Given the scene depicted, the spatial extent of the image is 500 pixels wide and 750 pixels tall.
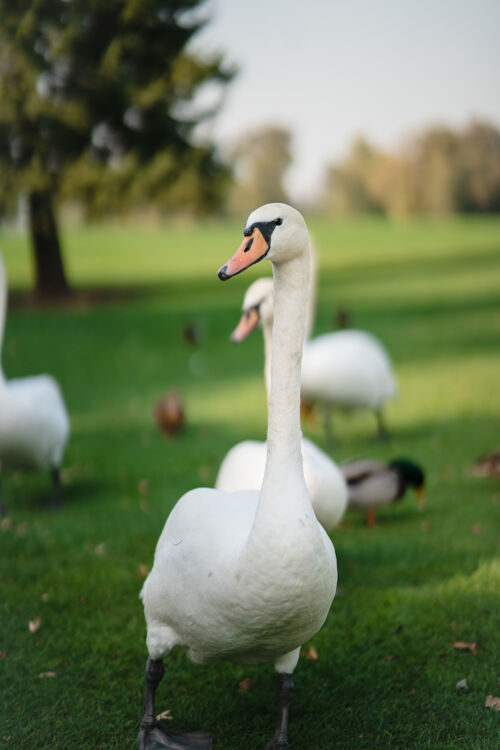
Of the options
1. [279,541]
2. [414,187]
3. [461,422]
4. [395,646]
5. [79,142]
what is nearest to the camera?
[279,541]

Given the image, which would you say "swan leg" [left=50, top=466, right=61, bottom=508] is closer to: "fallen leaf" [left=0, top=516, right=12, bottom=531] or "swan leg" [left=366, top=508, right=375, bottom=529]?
"fallen leaf" [left=0, top=516, right=12, bottom=531]

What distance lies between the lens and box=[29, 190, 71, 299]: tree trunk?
16.8 meters

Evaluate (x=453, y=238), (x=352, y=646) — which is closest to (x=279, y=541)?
(x=352, y=646)

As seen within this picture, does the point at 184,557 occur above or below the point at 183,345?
above

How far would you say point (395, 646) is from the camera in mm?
3979

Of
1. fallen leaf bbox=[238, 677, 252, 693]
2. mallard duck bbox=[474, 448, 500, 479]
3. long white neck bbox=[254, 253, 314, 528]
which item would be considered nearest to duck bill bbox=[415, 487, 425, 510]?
mallard duck bbox=[474, 448, 500, 479]

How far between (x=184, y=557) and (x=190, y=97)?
51.2 ft

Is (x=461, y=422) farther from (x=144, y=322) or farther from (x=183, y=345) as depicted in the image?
(x=144, y=322)

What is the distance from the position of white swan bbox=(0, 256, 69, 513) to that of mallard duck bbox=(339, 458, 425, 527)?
2169 mm

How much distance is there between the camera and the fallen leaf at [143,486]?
6.54 m

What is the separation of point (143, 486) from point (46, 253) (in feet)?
41.4

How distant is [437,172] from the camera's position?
107ft

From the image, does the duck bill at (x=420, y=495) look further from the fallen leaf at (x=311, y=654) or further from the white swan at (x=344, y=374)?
the fallen leaf at (x=311, y=654)

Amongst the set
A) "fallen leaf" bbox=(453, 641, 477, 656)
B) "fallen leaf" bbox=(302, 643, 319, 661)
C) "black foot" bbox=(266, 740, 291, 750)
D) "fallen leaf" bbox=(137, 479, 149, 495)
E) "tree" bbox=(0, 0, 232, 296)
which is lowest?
"fallen leaf" bbox=(137, 479, 149, 495)
